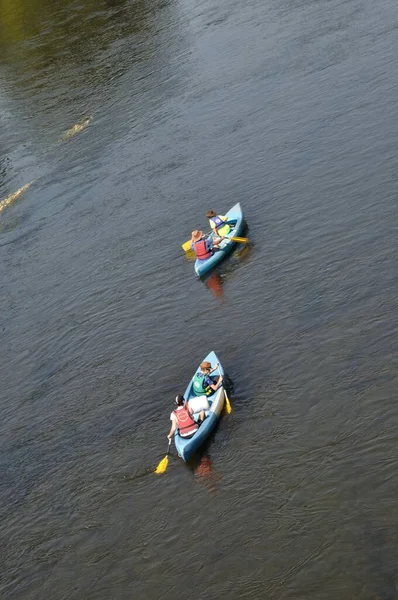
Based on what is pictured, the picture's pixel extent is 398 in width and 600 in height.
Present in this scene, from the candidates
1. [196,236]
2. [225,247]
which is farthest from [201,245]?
[225,247]

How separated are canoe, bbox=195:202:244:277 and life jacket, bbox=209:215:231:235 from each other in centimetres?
22

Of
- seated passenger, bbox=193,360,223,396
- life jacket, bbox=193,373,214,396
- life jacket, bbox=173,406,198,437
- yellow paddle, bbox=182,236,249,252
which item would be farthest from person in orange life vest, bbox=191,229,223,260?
life jacket, bbox=173,406,198,437

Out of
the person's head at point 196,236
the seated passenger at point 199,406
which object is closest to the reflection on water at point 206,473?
the seated passenger at point 199,406

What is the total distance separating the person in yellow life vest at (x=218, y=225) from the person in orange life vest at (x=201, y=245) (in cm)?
40

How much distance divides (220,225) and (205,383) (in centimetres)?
906

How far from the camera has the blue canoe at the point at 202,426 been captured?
21.0 m

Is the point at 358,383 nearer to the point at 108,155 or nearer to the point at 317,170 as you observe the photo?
the point at 317,170

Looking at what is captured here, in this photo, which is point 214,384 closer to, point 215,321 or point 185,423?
point 185,423

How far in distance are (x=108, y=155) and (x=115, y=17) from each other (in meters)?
22.8

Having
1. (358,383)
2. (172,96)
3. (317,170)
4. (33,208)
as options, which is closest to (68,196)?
(33,208)

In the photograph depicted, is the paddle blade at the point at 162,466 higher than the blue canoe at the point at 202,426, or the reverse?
the blue canoe at the point at 202,426

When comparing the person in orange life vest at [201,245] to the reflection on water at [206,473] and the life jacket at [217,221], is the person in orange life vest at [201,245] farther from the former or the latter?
the reflection on water at [206,473]

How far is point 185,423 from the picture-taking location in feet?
70.1

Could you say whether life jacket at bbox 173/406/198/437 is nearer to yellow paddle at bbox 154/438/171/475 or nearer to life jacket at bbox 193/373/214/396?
yellow paddle at bbox 154/438/171/475
